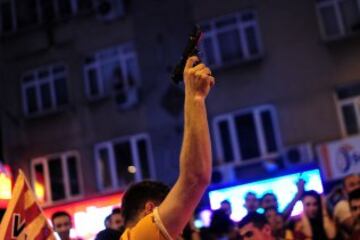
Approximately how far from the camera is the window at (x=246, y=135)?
15.8 m

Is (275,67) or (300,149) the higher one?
(275,67)

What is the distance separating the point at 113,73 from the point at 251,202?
11.4 meters

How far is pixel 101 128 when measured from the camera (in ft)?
57.7

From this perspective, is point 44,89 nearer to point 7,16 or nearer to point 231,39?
point 7,16

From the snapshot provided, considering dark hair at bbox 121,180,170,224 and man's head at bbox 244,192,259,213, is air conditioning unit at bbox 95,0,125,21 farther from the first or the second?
dark hair at bbox 121,180,170,224

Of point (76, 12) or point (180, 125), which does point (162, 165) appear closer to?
point (180, 125)

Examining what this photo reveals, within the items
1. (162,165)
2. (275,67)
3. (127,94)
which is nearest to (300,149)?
(275,67)

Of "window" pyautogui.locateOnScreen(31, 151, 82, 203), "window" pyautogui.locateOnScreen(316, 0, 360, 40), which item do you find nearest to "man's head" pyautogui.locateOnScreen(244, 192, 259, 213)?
"window" pyautogui.locateOnScreen(316, 0, 360, 40)

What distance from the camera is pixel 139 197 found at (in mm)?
2713

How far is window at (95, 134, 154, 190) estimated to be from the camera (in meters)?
17.2

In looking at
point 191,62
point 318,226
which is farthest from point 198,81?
point 318,226

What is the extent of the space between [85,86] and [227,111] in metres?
4.50

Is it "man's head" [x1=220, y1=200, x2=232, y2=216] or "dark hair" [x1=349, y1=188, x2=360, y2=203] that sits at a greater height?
"dark hair" [x1=349, y1=188, x2=360, y2=203]

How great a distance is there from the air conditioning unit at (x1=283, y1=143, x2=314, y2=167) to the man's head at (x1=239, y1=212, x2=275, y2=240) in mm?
9865
